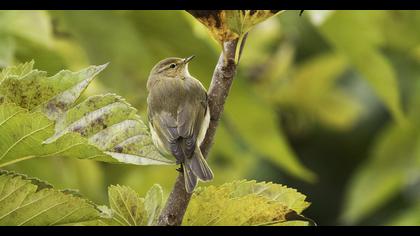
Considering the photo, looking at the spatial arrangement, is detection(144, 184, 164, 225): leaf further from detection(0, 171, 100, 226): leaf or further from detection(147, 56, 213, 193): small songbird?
detection(147, 56, 213, 193): small songbird

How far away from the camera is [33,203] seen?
1.00 metres

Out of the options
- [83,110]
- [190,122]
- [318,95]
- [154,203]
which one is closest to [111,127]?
[83,110]

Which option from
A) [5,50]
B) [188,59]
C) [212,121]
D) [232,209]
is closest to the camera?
[212,121]

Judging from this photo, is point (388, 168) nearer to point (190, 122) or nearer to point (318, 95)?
point (318, 95)

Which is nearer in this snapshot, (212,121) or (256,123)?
(212,121)

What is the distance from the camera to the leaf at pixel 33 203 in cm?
99

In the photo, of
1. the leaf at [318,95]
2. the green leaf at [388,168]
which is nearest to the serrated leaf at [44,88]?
the green leaf at [388,168]

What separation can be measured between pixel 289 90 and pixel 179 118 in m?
2.02

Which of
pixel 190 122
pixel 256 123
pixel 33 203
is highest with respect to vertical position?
pixel 256 123

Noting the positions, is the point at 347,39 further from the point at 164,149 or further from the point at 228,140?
the point at 228,140

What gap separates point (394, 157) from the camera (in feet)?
9.30

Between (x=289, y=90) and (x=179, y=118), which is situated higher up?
(x=289, y=90)

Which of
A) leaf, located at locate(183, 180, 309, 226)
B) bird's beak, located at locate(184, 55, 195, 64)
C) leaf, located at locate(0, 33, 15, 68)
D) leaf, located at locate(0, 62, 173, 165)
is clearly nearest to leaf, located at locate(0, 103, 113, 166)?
leaf, located at locate(0, 62, 173, 165)

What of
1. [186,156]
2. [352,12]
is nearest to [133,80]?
[352,12]
